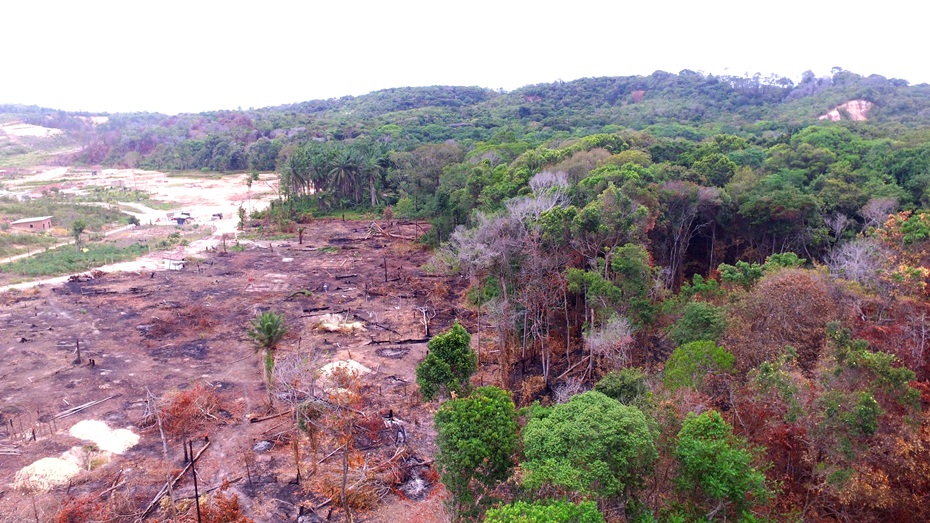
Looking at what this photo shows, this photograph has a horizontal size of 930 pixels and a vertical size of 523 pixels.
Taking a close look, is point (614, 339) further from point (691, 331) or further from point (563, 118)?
point (563, 118)

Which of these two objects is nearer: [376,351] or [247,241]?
[376,351]

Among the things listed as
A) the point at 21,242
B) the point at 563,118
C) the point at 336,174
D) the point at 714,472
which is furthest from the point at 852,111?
the point at 21,242

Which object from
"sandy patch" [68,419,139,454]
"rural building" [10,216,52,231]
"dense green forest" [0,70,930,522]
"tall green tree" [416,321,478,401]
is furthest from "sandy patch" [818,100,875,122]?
"rural building" [10,216,52,231]

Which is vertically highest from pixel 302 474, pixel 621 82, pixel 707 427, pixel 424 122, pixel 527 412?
pixel 621 82

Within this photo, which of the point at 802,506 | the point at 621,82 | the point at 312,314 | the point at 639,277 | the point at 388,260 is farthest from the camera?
the point at 621,82

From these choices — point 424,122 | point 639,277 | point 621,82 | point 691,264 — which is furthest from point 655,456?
point 621,82

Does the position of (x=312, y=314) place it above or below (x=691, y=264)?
below

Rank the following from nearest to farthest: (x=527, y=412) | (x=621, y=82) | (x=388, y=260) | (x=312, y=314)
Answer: (x=527, y=412), (x=312, y=314), (x=388, y=260), (x=621, y=82)

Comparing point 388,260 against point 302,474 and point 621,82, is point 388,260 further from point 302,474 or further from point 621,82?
point 621,82
